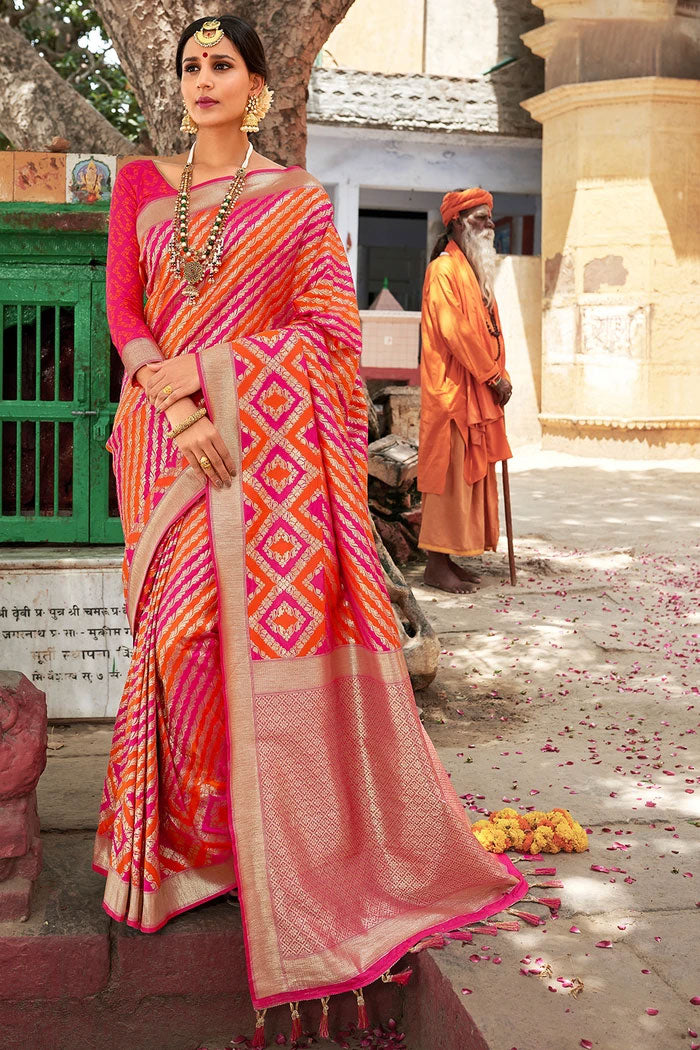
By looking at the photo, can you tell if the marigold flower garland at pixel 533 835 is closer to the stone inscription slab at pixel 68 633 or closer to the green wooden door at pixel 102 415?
the stone inscription slab at pixel 68 633

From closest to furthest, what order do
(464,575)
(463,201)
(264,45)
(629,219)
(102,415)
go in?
(102,415)
(264,45)
(463,201)
(464,575)
(629,219)

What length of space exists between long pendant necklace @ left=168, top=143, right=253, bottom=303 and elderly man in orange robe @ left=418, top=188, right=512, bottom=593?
4.23m

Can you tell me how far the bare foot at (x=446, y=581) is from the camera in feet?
23.0

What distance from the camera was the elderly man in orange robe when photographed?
6.89 metres

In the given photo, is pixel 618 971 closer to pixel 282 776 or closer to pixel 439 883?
pixel 439 883

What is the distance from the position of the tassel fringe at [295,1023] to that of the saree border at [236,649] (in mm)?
189

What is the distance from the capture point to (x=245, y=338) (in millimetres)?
2641

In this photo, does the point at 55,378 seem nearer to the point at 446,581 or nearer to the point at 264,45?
the point at 264,45

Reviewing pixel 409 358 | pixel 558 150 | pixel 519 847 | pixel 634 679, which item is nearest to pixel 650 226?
pixel 558 150

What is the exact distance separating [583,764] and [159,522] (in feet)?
6.60

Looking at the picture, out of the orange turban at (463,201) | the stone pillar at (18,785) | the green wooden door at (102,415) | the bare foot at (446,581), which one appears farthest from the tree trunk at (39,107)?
the stone pillar at (18,785)

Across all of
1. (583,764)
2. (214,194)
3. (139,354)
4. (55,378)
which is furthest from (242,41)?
(583,764)

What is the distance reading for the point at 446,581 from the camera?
23.1 feet

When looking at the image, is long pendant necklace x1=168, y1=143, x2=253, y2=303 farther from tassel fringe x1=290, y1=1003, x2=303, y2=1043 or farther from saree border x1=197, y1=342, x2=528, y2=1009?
tassel fringe x1=290, y1=1003, x2=303, y2=1043
